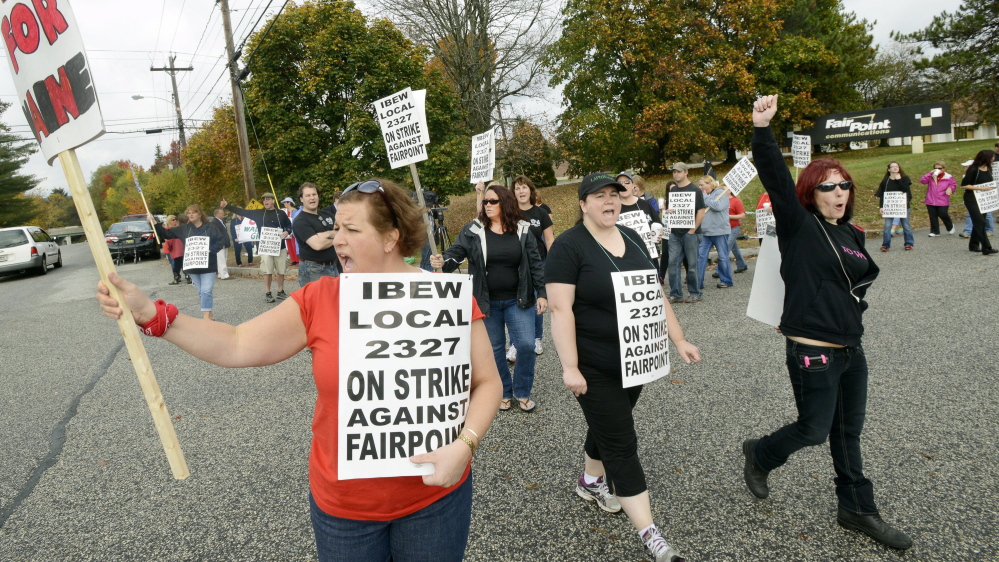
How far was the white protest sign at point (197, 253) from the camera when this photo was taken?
29.7 ft

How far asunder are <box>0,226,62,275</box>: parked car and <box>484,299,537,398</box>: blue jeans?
2247 centimetres

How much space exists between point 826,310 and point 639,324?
900 millimetres

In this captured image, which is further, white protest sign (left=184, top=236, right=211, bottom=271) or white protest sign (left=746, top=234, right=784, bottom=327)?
white protest sign (left=184, top=236, right=211, bottom=271)

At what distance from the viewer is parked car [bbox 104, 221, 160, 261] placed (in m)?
24.7

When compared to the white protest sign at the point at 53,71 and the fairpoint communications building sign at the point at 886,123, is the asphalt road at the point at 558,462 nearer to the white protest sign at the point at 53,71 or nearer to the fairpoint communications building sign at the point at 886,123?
the white protest sign at the point at 53,71

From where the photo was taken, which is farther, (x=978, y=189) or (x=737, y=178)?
(x=978, y=189)

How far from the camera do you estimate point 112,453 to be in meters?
4.82

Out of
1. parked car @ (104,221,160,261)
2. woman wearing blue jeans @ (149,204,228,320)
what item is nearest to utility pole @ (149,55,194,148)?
parked car @ (104,221,160,261)

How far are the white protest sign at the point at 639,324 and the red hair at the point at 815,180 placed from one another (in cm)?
86

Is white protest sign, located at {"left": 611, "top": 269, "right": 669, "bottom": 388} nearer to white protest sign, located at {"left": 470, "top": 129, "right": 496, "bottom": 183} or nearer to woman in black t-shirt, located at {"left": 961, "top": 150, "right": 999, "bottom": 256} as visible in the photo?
white protest sign, located at {"left": 470, "top": 129, "right": 496, "bottom": 183}

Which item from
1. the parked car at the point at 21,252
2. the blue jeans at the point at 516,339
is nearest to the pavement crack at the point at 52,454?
the blue jeans at the point at 516,339

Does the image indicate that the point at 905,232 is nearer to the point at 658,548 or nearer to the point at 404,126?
the point at 404,126

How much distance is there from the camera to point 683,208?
9.28 m

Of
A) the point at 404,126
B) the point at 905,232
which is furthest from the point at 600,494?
the point at 905,232
